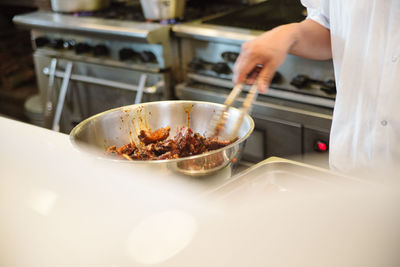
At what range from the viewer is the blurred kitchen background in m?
2.42

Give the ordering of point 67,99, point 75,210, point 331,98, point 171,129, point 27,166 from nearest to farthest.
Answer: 1. point 75,210
2. point 27,166
3. point 171,129
4. point 331,98
5. point 67,99

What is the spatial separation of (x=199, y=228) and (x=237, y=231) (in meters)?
0.05

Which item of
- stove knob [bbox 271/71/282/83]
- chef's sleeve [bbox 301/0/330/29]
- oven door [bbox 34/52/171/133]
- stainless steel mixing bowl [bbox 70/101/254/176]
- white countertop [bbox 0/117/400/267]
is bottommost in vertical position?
oven door [bbox 34/52/171/133]

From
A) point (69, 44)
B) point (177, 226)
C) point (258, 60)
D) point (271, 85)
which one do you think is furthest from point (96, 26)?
point (177, 226)

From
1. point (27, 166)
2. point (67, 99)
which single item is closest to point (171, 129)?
point (27, 166)

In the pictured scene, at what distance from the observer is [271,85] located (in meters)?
2.54

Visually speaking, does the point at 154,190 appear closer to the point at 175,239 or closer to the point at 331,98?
the point at 175,239

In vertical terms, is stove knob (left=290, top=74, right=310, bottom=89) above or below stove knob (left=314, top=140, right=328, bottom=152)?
above

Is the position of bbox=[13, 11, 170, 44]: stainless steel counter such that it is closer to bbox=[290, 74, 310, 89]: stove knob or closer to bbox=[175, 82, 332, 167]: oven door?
bbox=[175, 82, 332, 167]: oven door

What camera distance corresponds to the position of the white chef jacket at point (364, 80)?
51.9 inches

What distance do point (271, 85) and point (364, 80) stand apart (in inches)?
44.6

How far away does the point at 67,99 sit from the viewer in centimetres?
333

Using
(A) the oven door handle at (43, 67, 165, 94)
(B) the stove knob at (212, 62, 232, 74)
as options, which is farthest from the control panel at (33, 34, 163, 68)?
(B) the stove knob at (212, 62, 232, 74)

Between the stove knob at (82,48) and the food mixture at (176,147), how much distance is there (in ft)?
6.40
